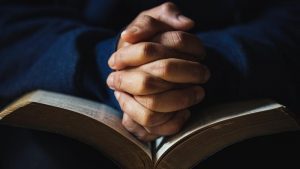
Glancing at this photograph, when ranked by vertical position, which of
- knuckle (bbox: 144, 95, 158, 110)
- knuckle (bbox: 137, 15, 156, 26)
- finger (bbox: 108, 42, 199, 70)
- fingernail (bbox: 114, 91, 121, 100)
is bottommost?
knuckle (bbox: 144, 95, 158, 110)

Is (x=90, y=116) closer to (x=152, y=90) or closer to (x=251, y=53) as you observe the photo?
(x=152, y=90)

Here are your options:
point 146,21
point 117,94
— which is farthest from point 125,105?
point 146,21

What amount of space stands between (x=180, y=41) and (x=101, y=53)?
157 millimetres

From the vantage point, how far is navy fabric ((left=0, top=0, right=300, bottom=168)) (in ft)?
2.25

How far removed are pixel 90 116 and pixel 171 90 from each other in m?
0.12

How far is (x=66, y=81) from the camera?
0.70 meters

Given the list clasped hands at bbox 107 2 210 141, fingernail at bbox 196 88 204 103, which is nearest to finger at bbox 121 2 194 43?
clasped hands at bbox 107 2 210 141

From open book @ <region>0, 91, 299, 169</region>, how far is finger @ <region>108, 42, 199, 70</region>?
84 mm

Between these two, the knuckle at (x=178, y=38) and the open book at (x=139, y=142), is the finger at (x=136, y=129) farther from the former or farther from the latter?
the knuckle at (x=178, y=38)

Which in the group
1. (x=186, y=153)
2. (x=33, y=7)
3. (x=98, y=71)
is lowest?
(x=186, y=153)

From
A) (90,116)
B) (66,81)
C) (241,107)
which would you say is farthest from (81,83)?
(241,107)

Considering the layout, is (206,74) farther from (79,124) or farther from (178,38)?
(79,124)

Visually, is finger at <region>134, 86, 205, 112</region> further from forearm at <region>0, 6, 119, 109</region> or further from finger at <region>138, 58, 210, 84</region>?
forearm at <region>0, 6, 119, 109</region>

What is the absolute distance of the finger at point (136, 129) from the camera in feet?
2.08
